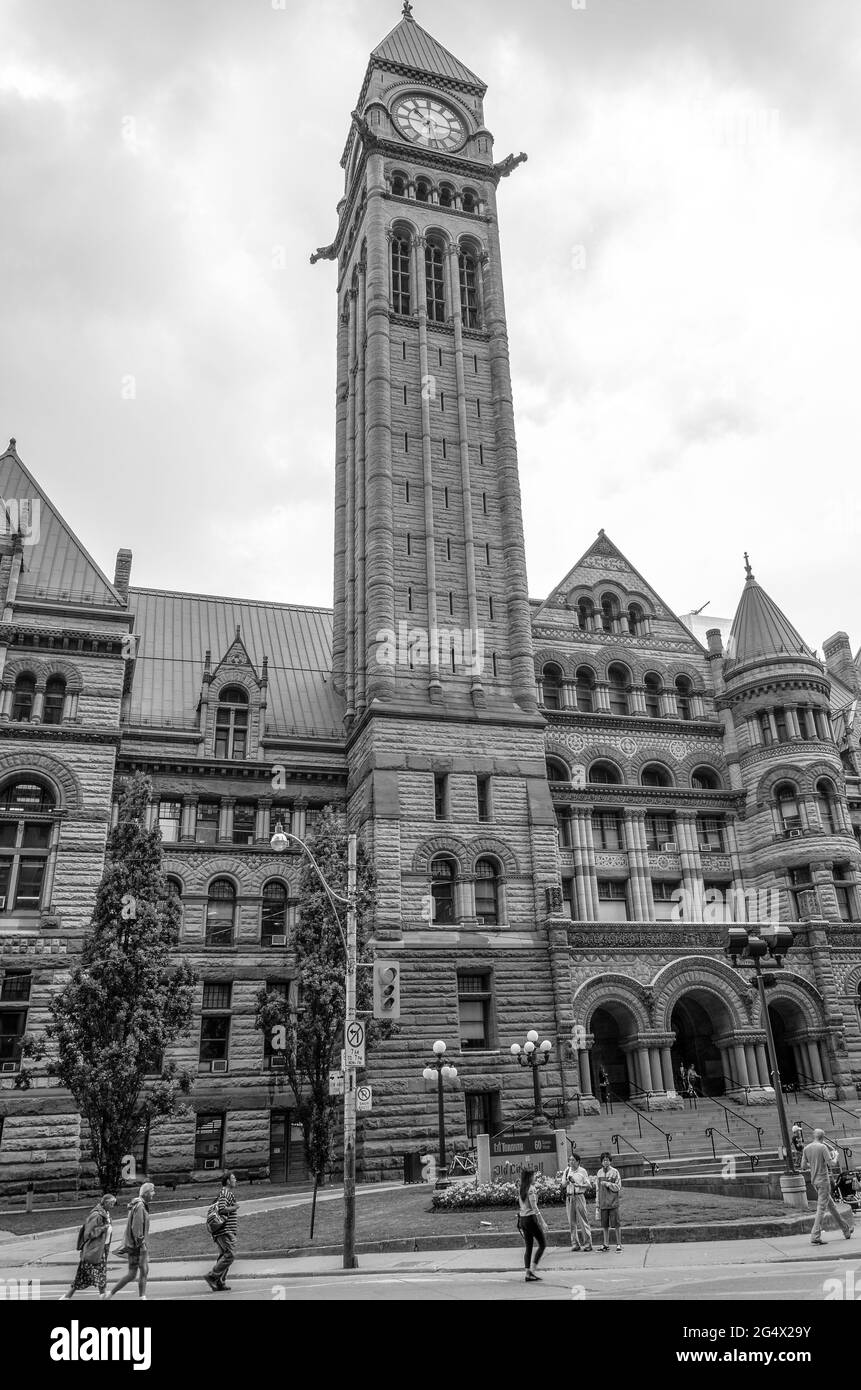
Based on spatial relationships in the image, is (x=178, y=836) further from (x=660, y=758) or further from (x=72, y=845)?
(x=660, y=758)

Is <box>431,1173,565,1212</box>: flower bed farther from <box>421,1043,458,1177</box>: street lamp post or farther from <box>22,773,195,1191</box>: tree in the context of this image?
<box>22,773,195,1191</box>: tree

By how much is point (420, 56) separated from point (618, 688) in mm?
37449

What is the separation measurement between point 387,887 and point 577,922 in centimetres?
742

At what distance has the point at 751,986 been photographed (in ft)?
133

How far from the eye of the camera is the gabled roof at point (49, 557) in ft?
138

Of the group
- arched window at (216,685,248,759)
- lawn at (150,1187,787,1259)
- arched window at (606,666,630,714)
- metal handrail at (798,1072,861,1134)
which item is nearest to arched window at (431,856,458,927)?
arched window at (216,685,248,759)

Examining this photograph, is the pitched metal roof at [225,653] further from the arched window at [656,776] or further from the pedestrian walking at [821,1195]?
the pedestrian walking at [821,1195]

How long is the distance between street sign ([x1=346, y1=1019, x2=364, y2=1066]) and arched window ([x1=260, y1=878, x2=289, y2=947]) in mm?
20346

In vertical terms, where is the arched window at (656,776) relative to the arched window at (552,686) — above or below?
below

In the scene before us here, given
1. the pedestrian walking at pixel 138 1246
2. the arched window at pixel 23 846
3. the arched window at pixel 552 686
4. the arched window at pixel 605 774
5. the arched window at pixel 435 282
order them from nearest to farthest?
the pedestrian walking at pixel 138 1246 < the arched window at pixel 23 846 < the arched window at pixel 605 774 < the arched window at pixel 552 686 < the arched window at pixel 435 282

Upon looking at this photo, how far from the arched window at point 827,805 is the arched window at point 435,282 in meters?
27.9

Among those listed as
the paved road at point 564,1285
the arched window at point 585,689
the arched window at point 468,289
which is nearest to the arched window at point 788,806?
the arched window at point 585,689

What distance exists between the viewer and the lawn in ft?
65.4
